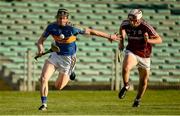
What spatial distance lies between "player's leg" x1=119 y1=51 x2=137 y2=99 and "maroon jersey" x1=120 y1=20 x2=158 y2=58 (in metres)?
0.16

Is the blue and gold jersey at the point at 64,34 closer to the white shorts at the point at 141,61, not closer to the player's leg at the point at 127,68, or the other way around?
the player's leg at the point at 127,68

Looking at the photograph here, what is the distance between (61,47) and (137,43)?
1847 mm

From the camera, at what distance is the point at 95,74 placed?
30719mm

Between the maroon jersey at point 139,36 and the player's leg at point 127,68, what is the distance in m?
0.16

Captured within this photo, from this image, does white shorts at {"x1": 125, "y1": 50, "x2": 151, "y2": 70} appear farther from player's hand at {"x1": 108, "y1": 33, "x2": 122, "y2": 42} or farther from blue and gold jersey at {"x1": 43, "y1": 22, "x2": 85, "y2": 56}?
blue and gold jersey at {"x1": 43, "y1": 22, "x2": 85, "y2": 56}

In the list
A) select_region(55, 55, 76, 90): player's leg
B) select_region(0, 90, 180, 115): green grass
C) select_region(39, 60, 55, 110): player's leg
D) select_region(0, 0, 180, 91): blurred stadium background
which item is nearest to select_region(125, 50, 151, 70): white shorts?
select_region(0, 90, 180, 115): green grass

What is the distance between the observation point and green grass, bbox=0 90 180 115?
16.2 m

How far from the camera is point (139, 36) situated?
→ 18516 millimetres

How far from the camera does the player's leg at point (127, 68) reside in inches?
725

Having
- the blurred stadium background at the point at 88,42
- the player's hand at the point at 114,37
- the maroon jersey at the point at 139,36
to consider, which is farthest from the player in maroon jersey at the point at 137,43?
the blurred stadium background at the point at 88,42

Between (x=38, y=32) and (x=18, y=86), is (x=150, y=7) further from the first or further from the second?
(x=18, y=86)

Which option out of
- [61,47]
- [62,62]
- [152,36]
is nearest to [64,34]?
[61,47]

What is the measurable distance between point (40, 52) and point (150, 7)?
63.2 feet

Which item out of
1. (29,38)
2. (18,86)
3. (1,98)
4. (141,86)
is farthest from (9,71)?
(141,86)
